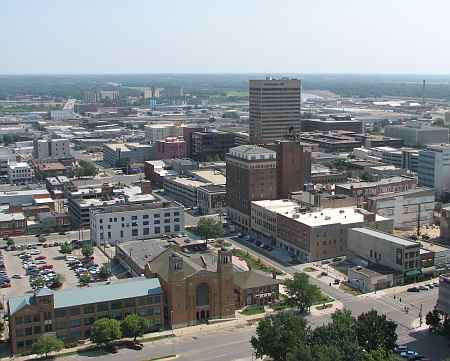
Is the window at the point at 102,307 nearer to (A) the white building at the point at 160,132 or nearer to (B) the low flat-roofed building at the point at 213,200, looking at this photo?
(B) the low flat-roofed building at the point at 213,200

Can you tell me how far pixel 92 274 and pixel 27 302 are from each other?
18432 millimetres

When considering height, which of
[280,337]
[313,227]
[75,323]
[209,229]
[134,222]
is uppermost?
[313,227]

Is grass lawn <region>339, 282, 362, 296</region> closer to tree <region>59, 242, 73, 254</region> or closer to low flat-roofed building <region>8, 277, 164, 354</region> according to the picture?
low flat-roofed building <region>8, 277, 164, 354</region>

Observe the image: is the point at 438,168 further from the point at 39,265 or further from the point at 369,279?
the point at 39,265

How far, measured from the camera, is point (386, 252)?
221ft

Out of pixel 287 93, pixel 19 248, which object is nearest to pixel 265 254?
pixel 19 248

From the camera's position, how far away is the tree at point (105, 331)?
4906cm

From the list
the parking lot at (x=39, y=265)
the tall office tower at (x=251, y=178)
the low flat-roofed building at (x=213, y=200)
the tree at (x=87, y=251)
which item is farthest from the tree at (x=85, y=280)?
the low flat-roofed building at (x=213, y=200)

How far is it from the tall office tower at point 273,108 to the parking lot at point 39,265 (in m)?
61.4

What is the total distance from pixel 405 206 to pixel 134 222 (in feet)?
119

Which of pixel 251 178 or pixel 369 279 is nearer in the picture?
pixel 369 279

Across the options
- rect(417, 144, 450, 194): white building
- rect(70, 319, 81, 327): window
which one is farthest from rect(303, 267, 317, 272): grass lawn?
rect(417, 144, 450, 194): white building

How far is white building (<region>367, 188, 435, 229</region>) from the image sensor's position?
84.5 meters

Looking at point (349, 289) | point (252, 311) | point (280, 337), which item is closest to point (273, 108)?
point (349, 289)
